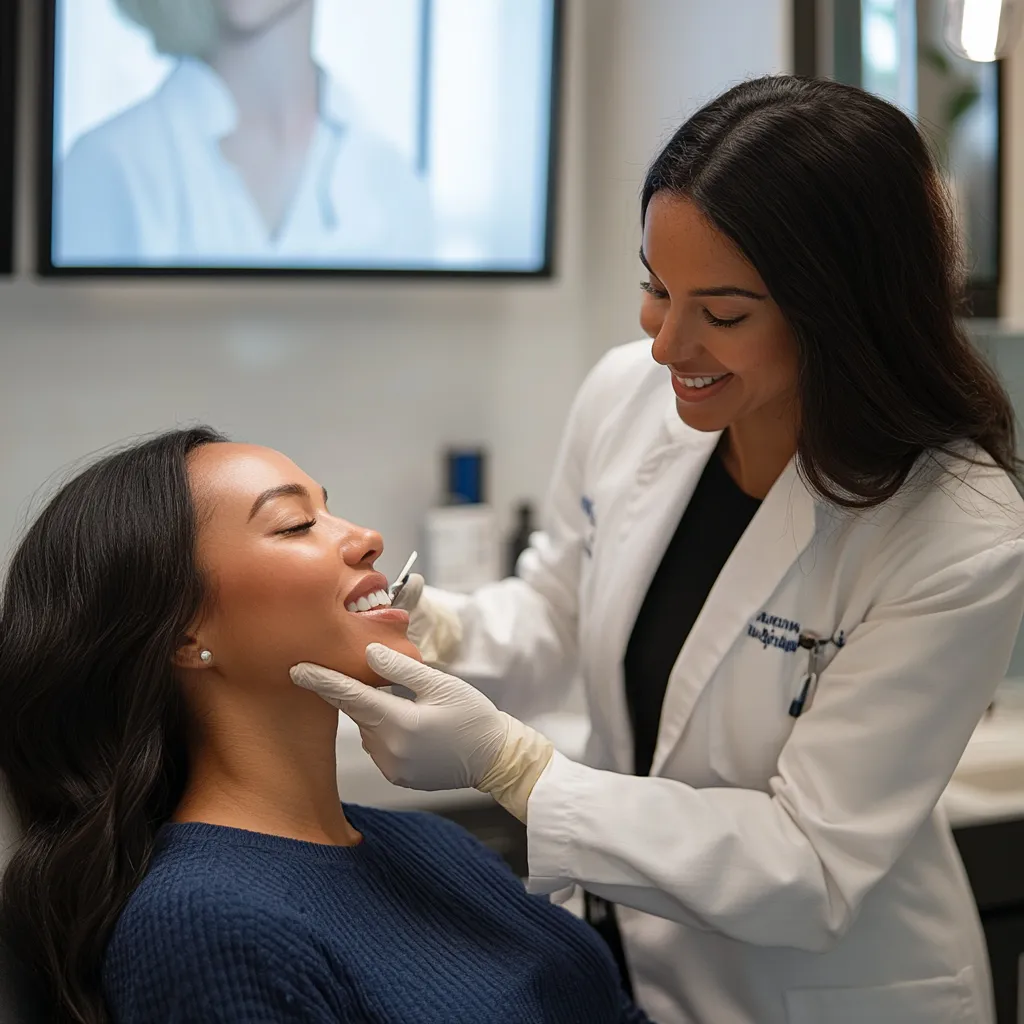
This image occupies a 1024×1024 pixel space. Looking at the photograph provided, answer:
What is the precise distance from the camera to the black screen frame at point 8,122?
1920 mm

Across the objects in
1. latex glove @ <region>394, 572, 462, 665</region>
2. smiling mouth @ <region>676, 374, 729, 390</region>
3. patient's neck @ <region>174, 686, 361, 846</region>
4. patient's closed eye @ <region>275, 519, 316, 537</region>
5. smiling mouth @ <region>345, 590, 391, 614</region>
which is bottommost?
patient's neck @ <region>174, 686, 361, 846</region>

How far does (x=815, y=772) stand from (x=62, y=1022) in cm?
71

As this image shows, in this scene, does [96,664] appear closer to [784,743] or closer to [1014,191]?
[784,743]

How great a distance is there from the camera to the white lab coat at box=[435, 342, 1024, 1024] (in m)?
1.19

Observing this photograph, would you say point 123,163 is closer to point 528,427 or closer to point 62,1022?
point 528,427

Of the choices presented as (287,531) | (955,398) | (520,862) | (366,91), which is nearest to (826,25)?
(366,91)

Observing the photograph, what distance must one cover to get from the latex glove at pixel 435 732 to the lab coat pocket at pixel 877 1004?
0.37 m

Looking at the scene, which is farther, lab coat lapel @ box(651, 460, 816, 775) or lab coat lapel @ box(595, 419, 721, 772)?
lab coat lapel @ box(595, 419, 721, 772)

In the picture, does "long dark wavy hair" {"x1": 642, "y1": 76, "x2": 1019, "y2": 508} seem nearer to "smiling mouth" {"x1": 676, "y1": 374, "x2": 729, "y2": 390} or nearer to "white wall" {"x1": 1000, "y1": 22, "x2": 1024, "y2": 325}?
"smiling mouth" {"x1": 676, "y1": 374, "x2": 729, "y2": 390}

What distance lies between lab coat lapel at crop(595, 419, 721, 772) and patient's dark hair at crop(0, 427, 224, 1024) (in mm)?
465

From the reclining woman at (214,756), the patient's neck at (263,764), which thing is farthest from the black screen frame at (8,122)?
the patient's neck at (263,764)

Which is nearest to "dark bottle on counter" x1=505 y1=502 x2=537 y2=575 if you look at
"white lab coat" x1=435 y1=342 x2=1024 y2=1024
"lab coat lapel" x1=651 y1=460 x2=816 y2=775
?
"white lab coat" x1=435 y1=342 x2=1024 y2=1024

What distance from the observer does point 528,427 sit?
2492mm

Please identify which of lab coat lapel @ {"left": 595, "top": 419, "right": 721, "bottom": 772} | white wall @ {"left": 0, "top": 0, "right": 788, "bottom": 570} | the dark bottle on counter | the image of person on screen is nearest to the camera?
lab coat lapel @ {"left": 595, "top": 419, "right": 721, "bottom": 772}
